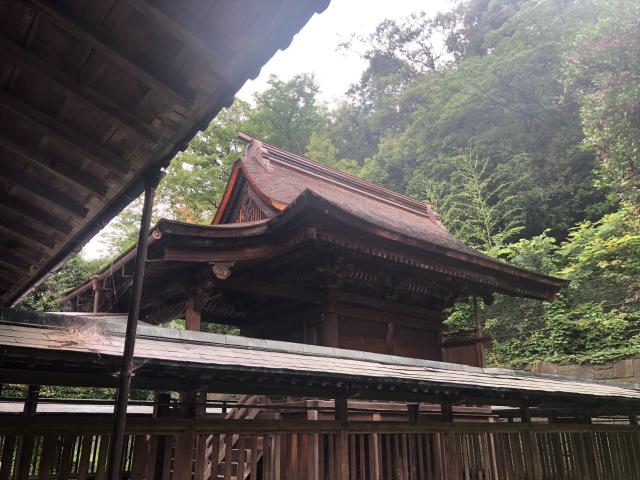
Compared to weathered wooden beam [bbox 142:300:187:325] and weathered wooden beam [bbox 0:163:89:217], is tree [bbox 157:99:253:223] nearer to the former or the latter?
weathered wooden beam [bbox 142:300:187:325]

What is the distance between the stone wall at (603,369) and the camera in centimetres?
1305

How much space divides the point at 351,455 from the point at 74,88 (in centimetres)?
489

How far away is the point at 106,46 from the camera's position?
2.14 m

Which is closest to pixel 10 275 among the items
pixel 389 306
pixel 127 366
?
pixel 127 366

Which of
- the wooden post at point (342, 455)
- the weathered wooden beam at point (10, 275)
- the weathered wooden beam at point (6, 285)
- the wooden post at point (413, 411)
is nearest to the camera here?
the weathered wooden beam at point (10, 275)

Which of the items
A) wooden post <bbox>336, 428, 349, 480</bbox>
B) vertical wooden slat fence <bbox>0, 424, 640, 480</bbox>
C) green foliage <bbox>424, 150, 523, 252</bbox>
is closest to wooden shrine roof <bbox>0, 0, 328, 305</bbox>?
vertical wooden slat fence <bbox>0, 424, 640, 480</bbox>

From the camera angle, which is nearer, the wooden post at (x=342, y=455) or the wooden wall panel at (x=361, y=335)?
the wooden post at (x=342, y=455)

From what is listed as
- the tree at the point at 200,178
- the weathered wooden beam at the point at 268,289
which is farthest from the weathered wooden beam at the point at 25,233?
the tree at the point at 200,178

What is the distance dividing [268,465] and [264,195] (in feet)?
16.4

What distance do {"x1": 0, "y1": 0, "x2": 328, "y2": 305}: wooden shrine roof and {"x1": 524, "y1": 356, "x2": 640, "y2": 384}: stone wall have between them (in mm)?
14516

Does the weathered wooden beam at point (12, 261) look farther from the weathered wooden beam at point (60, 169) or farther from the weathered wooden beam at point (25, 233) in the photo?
the weathered wooden beam at point (60, 169)

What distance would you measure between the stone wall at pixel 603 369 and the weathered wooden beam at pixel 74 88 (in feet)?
48.0

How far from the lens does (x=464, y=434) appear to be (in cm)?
630

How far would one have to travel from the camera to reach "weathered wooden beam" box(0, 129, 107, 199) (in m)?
2.84
